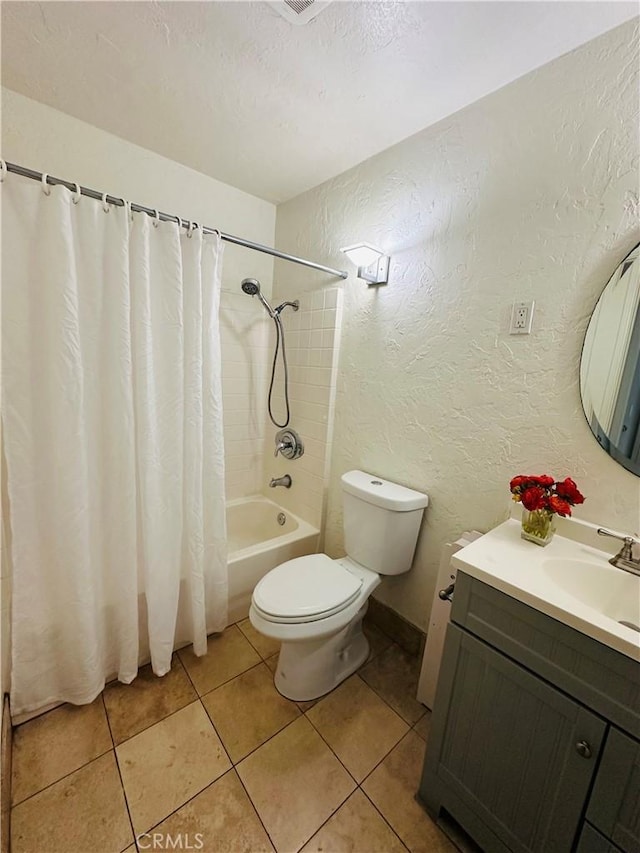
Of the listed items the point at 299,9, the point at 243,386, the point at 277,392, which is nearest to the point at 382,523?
the point at 277,392

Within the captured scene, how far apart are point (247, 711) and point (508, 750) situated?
91 centimetres

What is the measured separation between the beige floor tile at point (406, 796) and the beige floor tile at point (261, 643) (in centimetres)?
58

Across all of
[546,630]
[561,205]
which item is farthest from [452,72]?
[546,630]

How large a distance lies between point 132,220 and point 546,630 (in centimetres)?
165

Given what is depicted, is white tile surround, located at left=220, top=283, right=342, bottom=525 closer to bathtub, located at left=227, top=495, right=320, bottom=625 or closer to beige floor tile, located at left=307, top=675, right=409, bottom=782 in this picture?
bathtub, located at left=227, top=495, right=320, bottom=625

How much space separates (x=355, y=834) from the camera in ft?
3.09

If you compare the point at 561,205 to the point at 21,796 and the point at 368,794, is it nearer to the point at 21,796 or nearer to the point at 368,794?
the point at 368,794

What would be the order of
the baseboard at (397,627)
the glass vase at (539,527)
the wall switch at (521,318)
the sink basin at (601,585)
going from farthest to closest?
the baseboard at (397,627)
the wall switch at (521,318)
the glass vase at (539,527)
the sink basin at (601,585)

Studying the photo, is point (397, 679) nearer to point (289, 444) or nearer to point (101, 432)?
point (289, 444)

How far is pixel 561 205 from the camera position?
1.01 meters

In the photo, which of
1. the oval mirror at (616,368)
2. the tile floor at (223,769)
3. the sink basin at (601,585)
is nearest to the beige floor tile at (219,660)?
the tile floor at (223,769)

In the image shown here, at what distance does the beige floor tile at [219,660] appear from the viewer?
1.37m

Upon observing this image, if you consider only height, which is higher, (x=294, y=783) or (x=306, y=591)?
(x=306, y=591)

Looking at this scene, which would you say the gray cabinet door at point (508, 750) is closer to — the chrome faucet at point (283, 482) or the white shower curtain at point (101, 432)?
the white shower curtain at point (101, 432)
